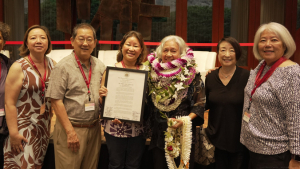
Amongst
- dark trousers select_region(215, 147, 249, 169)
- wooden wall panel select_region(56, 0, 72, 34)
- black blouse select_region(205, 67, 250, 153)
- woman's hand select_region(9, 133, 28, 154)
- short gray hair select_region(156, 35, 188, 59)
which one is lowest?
dark trousers select_region(215, 147, 249, 169)

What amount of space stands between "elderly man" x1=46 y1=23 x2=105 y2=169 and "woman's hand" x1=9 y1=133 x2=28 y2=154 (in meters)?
0.30

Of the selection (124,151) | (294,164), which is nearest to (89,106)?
(124,151)

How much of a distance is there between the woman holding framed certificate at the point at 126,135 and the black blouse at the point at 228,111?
62 centimetres

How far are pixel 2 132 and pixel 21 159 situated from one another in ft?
0.93

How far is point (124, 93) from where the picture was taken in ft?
6.71

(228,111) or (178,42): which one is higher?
(178,42)

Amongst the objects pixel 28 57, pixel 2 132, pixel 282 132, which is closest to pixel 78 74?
pixel 28 57

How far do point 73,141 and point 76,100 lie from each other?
32 cm

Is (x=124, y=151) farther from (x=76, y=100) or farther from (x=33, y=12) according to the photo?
(x=33, y=12)

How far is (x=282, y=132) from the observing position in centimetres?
168

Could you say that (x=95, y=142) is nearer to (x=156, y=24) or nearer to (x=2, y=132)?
(x=2, y=132)

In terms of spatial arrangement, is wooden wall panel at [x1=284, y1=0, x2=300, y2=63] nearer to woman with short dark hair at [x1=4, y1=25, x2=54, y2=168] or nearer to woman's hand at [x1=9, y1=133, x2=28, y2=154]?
woman with short dark hair at [x1=4, y1=25, x2=54, y2=168]

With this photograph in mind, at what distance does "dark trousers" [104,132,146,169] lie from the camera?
2.05 meters

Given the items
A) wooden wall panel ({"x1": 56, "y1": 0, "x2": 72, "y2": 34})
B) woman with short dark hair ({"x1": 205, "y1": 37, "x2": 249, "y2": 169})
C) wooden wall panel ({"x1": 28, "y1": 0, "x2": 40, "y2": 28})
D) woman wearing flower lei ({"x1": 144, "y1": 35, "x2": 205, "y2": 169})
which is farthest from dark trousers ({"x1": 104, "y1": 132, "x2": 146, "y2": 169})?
wooden wall panel ({"x1": 28, "y1": 0, "x2": 40, "y2": 28})
